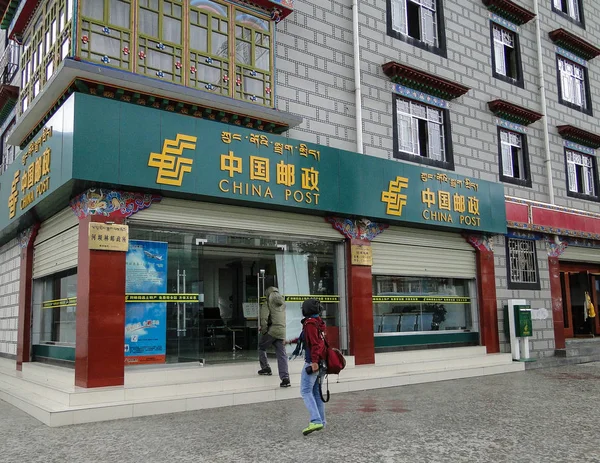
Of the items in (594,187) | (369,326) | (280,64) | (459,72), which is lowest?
(369,326)

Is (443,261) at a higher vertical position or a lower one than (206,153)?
lower

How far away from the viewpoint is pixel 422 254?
1366 cm

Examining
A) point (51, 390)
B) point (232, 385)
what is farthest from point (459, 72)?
point (51, 390)

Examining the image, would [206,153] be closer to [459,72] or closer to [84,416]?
[84,416]

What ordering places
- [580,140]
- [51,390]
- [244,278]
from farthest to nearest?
[580,140]
[244,278]
[51,390]

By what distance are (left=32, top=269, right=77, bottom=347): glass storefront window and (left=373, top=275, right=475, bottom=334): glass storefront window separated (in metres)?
6.18

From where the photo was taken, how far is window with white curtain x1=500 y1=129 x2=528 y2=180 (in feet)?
53.7

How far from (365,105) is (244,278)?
477 cm

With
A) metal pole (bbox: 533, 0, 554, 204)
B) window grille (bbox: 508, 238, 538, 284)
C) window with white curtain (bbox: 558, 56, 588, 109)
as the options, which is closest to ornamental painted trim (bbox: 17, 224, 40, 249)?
window grille (bbox: 508, 238, 538, 284)

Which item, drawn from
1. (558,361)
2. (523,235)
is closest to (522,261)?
(523,235)

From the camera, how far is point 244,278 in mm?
12930

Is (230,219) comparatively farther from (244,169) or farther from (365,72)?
(365,72)

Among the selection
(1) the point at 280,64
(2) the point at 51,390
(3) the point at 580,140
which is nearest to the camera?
(2) the point at 51,390

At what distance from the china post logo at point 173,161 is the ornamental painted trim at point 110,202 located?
46 centimetres
